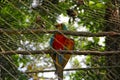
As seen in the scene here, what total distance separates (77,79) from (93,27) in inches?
33.5

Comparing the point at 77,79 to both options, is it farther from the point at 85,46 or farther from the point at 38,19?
the point at 38,19

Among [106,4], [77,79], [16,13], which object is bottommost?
[77,79]

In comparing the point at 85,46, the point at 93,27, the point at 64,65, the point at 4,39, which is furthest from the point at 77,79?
the point at 4,39

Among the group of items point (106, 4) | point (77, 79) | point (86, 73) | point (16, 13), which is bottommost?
point (77, 79)

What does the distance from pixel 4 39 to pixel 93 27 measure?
68.9 inches

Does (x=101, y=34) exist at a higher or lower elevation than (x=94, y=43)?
higher

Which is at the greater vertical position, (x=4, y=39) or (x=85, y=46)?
(x=4, y=39)

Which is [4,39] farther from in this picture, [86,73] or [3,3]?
[3,3]

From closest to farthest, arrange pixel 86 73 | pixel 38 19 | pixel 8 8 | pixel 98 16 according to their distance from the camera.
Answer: pixel 98 16 → pixel 38 19 → pixel 86 73 → pixel 8 8

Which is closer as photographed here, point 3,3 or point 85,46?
point 3,3

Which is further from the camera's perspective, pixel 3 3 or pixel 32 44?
pixel 3 3

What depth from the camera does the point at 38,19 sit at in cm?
289

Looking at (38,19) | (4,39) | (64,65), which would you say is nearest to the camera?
(4,39)

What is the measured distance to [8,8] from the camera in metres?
3.89
